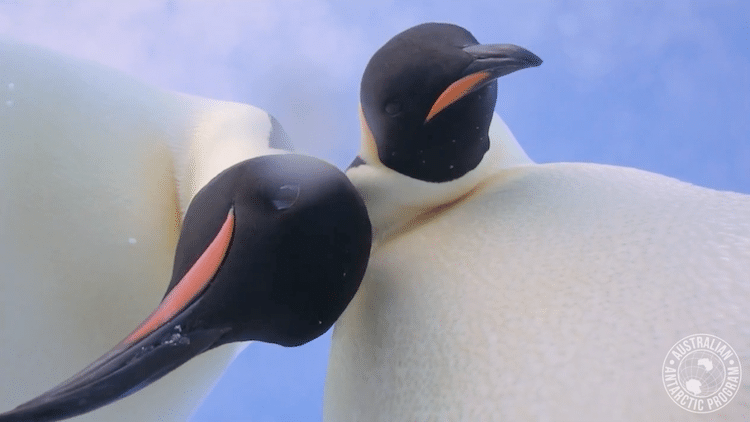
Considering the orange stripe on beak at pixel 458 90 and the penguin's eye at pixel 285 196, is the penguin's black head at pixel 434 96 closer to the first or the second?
the orange stripe on beak at pixel 458 90

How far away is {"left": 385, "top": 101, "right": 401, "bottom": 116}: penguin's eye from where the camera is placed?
551mm

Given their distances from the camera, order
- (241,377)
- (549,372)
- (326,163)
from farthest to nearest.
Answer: (241,377) → (326,163) → (549,372)

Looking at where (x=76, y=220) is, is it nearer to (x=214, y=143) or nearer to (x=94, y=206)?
(x=94, y=206)

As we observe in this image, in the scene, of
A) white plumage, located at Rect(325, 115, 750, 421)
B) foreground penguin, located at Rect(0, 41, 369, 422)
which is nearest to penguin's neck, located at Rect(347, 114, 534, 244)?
white plumage, located at Rect(325, 115, 750, 421)

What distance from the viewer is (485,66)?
50 centimetres

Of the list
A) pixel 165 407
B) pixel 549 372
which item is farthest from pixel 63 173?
pixel 549 372

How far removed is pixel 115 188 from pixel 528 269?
1.57 ft

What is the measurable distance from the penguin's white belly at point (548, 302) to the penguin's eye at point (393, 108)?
11cm

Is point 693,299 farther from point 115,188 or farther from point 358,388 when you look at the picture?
point 115,188

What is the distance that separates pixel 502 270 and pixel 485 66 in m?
0.16

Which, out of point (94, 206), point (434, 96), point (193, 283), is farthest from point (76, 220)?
point (434, 96)

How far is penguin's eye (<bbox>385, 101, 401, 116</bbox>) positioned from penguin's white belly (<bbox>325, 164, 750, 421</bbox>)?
111 millimetres

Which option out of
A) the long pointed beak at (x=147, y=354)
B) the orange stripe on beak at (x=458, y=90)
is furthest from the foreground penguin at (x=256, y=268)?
the orange stripe on beak at (x=458, y=90)

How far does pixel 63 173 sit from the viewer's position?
0.68 metres
